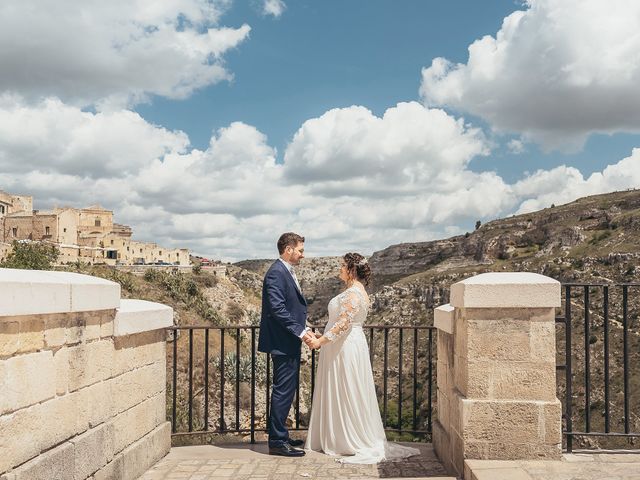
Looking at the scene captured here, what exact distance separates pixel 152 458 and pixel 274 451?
1.09 m

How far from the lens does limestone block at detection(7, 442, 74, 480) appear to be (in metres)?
3.19

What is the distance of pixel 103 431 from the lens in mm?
4180

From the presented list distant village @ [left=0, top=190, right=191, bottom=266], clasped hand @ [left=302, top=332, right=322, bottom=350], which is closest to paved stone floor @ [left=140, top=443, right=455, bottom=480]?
clasped hand @ [left=302, top=332, right=322, bottom=350]

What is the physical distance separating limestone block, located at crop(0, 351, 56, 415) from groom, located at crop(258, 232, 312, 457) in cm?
227

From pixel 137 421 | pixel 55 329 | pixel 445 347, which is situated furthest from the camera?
pixel 445 347

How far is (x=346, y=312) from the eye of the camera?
5.45 m

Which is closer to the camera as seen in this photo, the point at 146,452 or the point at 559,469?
the point at 559,469

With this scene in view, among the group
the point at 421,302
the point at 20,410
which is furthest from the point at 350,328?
the point at 421,302

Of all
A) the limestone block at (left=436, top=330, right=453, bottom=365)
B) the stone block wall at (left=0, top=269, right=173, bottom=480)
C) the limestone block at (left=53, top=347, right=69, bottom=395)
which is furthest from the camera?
the limestone block at (left=436, top=330, right=453, bottom=365)

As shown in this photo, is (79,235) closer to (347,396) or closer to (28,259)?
(28,259)

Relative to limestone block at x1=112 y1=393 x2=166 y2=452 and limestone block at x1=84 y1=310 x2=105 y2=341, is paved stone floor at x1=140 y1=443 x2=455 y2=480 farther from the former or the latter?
limestone block at x1=84 y1=310 x2=105 y2=341


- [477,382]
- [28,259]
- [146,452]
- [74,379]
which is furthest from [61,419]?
[28,259]

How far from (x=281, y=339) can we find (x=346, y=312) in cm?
67

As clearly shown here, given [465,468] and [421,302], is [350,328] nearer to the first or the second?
[465,468]
